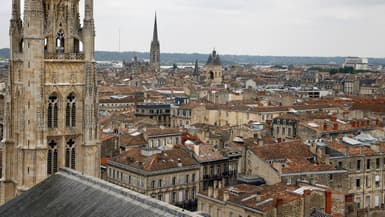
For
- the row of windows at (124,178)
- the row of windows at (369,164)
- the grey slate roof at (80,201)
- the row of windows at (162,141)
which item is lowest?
the row of windows at (124,178)

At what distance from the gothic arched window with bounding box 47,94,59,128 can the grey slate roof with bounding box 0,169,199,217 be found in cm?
382

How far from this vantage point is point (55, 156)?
1423 inches

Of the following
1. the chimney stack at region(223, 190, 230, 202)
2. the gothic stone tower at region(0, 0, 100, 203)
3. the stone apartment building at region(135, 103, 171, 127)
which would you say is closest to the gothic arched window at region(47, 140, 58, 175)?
the gothic stone tower at region(0, 0, 100, 203)

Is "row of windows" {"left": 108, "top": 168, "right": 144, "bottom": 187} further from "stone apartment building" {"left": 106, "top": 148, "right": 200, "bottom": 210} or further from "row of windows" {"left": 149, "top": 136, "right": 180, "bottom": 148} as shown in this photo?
"row of windows" {"left": 149, "top": 136, "right": 180, "bottom": 148}

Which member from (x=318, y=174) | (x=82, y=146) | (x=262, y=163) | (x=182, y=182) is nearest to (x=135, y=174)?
(x=182, y=182)

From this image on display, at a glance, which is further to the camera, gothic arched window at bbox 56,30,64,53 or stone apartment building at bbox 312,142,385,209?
stone apartment building at bbox 312,142,385,209

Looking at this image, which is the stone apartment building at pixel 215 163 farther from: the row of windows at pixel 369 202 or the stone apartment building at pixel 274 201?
the stone apartment building at pixel 274 201

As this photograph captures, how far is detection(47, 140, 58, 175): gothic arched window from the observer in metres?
35.9

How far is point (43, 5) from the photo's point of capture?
35719 mm

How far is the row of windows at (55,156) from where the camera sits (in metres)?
35.9

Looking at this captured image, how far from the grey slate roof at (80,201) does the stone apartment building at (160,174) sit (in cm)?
3021

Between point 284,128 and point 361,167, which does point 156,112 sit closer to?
point 284,128

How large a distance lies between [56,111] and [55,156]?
2.49 meters

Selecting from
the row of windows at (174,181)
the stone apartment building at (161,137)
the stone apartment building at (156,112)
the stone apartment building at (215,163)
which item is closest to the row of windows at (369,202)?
the stone apartment building at (215,163)
